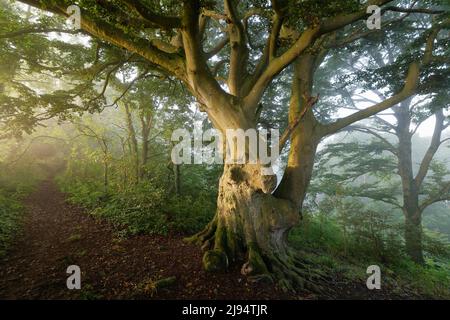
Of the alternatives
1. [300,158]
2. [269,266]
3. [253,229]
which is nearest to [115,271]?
[253,229]

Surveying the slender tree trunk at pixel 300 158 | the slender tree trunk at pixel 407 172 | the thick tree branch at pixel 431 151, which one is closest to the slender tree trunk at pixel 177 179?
the slender tree trunk at pixel 300 158

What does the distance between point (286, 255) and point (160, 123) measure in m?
10.1

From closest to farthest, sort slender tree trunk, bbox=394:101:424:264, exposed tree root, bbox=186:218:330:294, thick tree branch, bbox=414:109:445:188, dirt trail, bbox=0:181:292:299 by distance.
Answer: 1. dirt trail, bbox=0:181:292:299
2. exposed tree root, bbox=186:218:330:294
3. slender tree trunk, bbox=394:101:424:264
4. thick tree branch, bbox=414:109:445:188

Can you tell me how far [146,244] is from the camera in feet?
18.4

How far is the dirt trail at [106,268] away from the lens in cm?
377

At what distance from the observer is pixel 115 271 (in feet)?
14.2

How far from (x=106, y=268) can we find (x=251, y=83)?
5135mm

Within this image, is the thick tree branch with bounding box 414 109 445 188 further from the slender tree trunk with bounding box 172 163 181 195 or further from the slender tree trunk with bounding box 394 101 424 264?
the slender tree trunk with bounding box 172 163 181 195

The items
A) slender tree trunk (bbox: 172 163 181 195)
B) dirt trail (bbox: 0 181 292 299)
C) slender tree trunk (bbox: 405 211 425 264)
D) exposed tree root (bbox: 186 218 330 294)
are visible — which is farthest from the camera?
slender tree trunk (bbox: 172 163 181 195)

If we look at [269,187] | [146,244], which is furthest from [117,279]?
[269,187]

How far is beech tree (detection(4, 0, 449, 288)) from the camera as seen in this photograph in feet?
13.8

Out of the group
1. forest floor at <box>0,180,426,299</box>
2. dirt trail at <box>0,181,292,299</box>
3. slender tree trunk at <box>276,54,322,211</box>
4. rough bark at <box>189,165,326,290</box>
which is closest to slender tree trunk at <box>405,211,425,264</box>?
forest floor at <box>0,180,426,299</box>

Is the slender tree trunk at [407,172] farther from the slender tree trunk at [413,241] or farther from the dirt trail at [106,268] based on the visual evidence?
the dirt trail at [106,268]

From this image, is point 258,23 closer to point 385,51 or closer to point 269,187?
point 269,187
